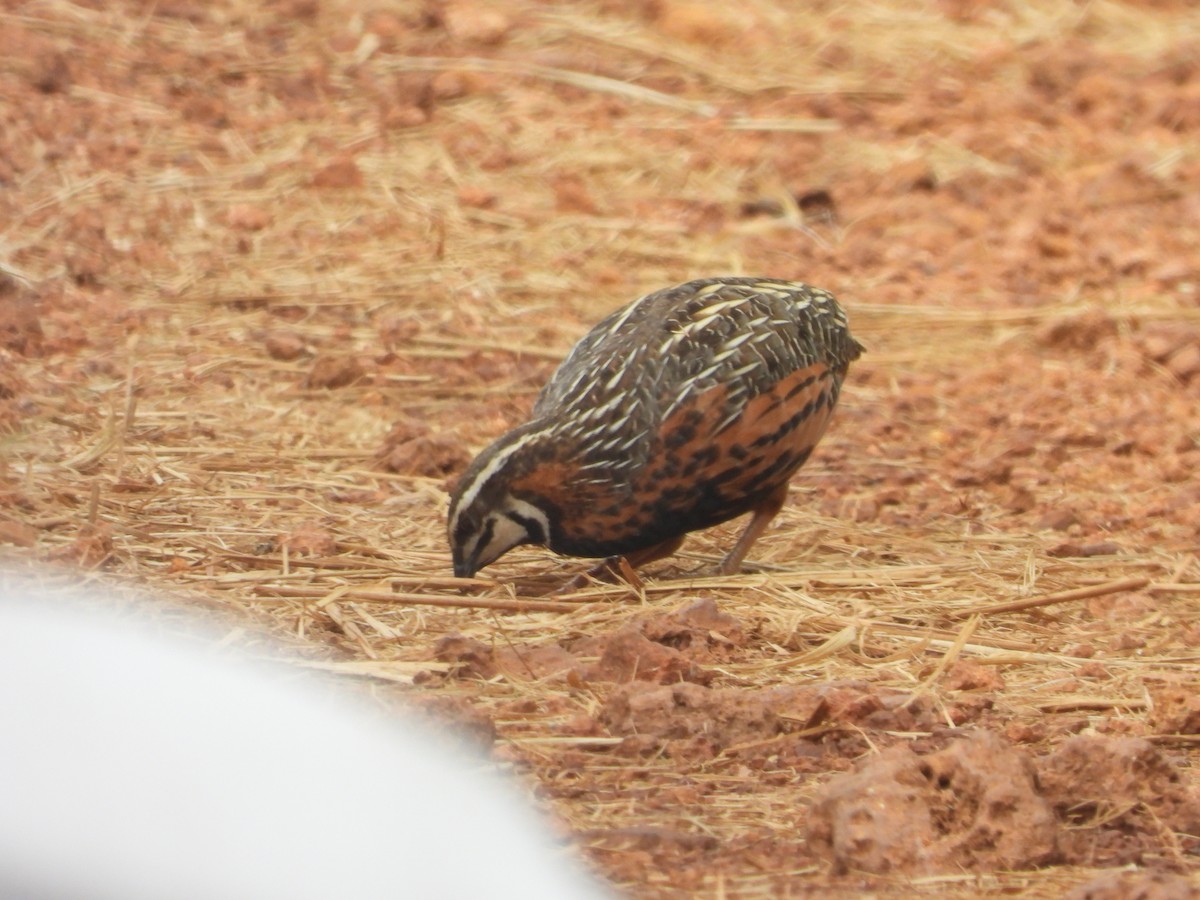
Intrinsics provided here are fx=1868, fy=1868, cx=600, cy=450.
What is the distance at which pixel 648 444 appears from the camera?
5793mm

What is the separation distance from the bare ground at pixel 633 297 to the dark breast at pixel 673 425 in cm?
28

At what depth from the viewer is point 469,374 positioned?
26.3ft

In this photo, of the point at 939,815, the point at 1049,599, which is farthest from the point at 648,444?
the point at 939,815

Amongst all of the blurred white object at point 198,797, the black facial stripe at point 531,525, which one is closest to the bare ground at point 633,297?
the black facial stripe at point 531,525

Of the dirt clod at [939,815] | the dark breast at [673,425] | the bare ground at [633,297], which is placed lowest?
the bare ground at [633,297]

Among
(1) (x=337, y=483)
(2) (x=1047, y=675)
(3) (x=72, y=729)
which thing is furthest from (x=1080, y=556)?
(3) (x=72, y=729)

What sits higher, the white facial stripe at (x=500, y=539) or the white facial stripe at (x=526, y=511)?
the white facial stripe at (x=526, y=511)

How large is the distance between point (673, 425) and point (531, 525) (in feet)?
1.83

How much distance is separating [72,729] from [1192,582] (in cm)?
497

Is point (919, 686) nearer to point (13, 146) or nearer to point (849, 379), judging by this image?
point (849, 379)

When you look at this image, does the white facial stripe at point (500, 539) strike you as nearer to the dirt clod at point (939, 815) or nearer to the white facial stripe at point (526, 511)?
the white facial stripe at point (526, 511)

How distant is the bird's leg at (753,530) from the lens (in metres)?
6.29

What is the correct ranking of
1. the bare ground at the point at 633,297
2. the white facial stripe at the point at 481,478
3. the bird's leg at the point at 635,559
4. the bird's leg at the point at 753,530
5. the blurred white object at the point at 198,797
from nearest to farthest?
the blurred white object at the point at 198,797
the bare ground at the point at 633,297
the white facial stripe at the point at 481,478
the bird's leg at the point at 635,559
the bird's leg at the point at 753,530

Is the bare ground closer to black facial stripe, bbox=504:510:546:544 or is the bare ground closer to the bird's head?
the bird's head
